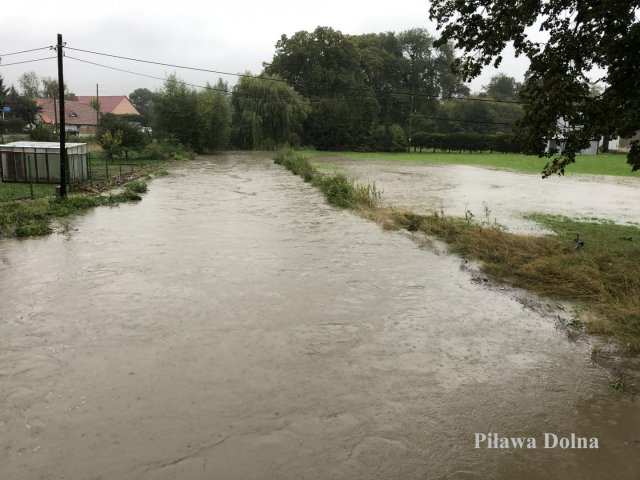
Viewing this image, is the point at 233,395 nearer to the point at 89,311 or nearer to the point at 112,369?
the point at 112,369

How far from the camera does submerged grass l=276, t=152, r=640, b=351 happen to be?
919 centimetres

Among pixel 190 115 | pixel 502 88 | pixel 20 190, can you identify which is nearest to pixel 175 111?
pixel 190 115

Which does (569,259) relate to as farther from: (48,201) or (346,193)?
(48,201)

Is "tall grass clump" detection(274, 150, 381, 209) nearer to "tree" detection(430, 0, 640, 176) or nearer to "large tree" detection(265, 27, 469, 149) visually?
"tree" detection(430, 0, 640, 176)

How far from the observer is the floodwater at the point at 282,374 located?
17.2 feet

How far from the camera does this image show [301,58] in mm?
76250

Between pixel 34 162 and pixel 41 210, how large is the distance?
8534 millimetres

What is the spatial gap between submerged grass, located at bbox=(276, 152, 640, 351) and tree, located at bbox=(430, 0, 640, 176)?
2274mm

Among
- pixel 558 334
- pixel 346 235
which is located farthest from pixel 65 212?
pixel 558 334

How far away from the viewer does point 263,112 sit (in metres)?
61.9

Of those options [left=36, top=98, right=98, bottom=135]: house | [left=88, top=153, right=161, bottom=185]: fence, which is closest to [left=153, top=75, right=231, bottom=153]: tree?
[left=88, top=153, right=161, bottom=185]: fence

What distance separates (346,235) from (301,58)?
65785 millimetres

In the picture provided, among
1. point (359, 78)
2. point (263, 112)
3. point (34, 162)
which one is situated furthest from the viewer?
point (359, 78)

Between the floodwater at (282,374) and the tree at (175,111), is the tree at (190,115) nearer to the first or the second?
the tree at (175,111)
